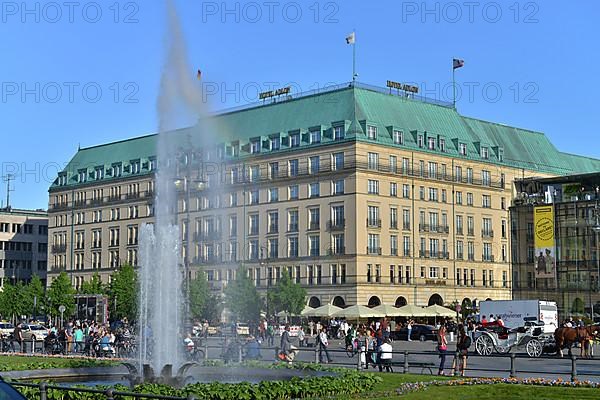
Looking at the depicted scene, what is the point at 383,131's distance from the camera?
10612 centimetres

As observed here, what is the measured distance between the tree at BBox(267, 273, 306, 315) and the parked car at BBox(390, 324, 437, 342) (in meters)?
22.0

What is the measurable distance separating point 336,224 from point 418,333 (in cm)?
2616

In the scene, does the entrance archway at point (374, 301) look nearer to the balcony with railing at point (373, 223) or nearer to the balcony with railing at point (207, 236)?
the balcony with railing at point (373, 223)

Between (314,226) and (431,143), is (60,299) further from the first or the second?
(431,143)

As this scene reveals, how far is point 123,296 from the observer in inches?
4446

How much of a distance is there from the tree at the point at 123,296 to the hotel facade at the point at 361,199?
7165mm

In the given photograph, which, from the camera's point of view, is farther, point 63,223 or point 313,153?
point 63,223

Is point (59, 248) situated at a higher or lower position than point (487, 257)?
higher

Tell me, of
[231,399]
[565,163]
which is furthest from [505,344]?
[565,163]

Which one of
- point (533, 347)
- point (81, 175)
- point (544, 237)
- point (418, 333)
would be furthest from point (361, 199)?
point (81, 175)

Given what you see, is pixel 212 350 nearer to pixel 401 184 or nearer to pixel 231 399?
pixel 231 399

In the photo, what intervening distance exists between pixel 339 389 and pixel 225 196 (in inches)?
3349

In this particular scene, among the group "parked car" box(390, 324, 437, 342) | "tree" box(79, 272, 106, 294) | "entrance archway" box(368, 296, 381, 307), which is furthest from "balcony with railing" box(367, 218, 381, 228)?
"tree" box(79, 272, 106, 294)

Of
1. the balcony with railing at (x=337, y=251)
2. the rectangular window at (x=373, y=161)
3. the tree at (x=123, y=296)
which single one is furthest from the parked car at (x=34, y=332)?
the rectangular window at (x=373, y=161)
